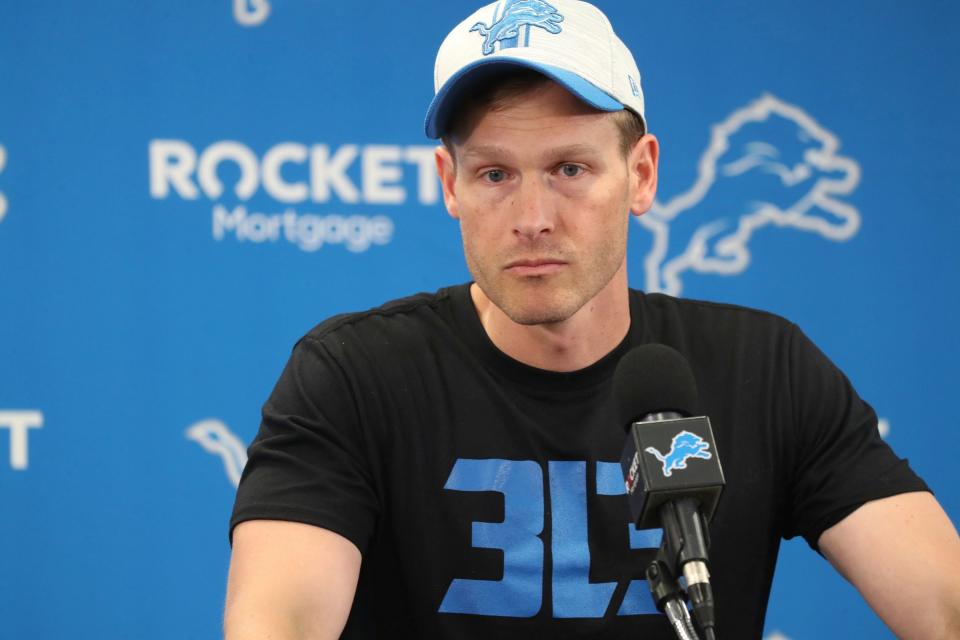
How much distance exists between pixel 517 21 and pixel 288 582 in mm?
632

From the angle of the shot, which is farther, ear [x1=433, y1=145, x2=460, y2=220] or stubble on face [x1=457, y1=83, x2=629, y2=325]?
ear [x1=433, y1=145, x2=460, y2=220]

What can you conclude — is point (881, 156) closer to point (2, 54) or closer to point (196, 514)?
point (196, 514)

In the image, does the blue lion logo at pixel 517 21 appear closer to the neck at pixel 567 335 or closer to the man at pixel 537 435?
the man at pixel 537 435

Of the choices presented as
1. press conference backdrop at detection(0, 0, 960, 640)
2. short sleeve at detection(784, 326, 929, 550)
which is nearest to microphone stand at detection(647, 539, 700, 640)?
short sleeve at detection(784, 326, 929, 550)

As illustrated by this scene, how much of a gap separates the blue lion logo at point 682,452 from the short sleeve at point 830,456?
49 cm

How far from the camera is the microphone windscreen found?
35.8 inches

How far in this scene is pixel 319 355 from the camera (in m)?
1.30

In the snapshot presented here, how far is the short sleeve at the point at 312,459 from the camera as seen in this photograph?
1.14m

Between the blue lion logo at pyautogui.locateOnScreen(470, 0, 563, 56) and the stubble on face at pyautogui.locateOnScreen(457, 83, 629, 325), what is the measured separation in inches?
2.6

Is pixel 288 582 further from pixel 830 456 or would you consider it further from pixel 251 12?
pixel 251 12

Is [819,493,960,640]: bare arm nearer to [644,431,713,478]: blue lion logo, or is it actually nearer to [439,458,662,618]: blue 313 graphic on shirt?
[439,458,662,618]: blue 313 graphic on shirt

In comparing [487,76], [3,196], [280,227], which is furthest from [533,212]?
[3,196]

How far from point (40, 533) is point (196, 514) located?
269 mm

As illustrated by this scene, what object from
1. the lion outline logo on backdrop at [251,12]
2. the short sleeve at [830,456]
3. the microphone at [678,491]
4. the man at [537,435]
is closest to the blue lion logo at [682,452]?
the microphone at [678,491]
